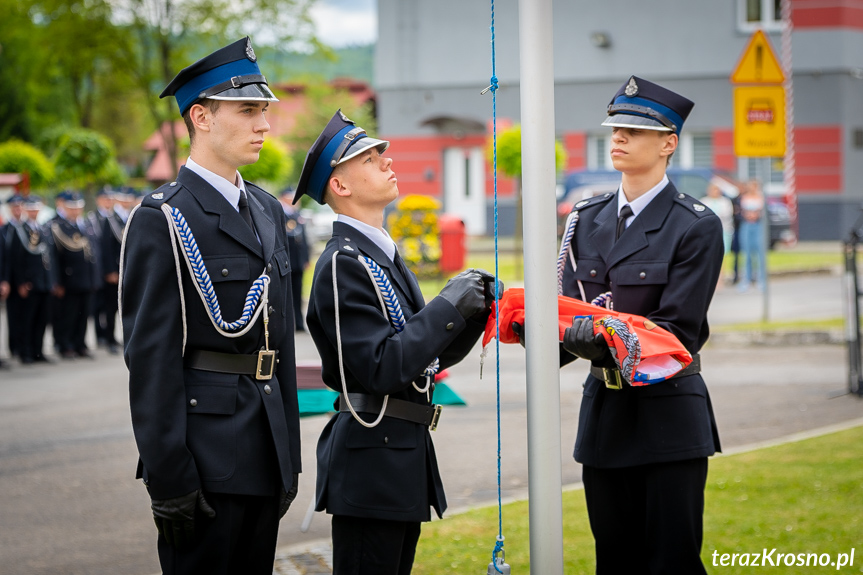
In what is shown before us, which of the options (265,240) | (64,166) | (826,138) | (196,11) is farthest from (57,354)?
(826,138)

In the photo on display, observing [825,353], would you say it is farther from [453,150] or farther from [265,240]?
[453,150]

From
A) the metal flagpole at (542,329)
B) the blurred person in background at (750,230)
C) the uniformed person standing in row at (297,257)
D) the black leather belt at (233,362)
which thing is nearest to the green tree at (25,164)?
the uniformed person standing in row at (297,257)

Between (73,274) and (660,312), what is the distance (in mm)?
13030

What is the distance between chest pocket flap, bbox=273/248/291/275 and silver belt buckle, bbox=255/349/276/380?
12.3 inches

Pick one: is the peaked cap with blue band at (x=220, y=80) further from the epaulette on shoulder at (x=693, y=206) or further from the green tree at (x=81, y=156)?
the green tree at (x=81, y=156)

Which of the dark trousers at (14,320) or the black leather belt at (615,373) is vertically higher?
the black leather belt at (615,373)

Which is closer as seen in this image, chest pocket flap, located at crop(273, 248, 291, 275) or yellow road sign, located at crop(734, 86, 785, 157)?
chest pocket flap, located at crop(273, 248, 291, 275)

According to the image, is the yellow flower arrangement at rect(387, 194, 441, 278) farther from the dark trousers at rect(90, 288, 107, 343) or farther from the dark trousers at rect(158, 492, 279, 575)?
the dark trousers at rect(158, 492, 279, 575)

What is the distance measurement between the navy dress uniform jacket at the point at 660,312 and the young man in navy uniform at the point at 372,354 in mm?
725

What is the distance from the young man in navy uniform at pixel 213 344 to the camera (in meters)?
3.02

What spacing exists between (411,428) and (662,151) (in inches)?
62.8

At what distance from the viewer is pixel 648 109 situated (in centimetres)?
399

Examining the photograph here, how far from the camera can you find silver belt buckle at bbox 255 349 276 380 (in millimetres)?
3258

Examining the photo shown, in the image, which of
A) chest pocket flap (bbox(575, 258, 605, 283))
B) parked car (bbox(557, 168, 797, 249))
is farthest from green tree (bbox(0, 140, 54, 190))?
chest pocket flap (bbox(575, 258, 605, 283))
